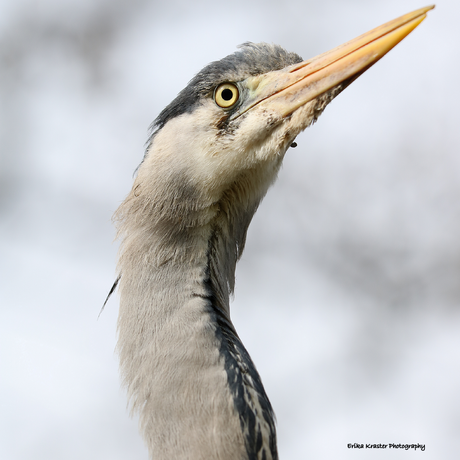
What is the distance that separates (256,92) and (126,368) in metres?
0.65

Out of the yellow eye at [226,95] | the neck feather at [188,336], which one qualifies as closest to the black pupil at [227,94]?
the yellow eye at [226,95]

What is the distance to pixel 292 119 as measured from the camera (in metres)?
1.00

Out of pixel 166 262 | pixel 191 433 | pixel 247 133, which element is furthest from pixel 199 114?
pixel 191 433

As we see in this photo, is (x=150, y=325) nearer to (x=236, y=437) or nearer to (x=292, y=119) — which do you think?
(x=236, y=437)

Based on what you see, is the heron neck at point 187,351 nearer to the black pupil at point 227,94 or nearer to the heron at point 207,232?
the heron at point 207,232

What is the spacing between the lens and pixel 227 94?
3.43 feet

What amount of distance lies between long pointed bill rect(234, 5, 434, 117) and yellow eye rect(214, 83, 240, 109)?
0.09 feet

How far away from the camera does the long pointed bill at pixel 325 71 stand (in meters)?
0.95

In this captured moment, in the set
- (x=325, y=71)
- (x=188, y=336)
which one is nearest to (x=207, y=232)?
(x=188, y=336)

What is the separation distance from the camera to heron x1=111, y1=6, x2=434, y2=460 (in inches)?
35.2

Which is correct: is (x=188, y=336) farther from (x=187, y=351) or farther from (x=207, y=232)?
(x=207, y=232)

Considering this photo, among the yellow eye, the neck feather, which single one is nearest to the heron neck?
the neck feather

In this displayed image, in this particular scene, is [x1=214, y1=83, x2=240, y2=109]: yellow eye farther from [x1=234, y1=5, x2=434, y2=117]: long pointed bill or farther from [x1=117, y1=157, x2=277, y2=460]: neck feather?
[x1=117, y1=157, x2=277, y2=460]: neck feather

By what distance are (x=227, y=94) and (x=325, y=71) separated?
0.70 ft
